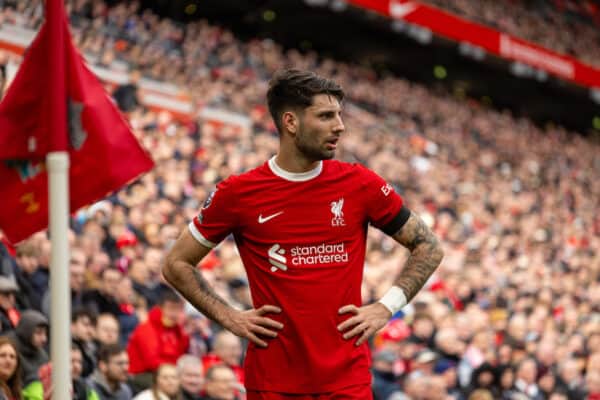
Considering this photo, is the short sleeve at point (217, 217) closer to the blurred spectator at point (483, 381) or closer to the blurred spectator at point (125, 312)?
the blurred spectator at point (125, 312)

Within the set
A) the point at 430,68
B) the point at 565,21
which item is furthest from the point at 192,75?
the point at 565,21

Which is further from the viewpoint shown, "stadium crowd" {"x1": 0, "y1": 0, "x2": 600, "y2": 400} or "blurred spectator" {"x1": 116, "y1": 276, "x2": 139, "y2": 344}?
"blurred spectator" {"x1": 116, "y1": 276, "x2": 139, "y2": 344}

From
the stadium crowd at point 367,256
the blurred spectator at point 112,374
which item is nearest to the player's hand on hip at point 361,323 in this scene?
the stadium crowd at point 367,256

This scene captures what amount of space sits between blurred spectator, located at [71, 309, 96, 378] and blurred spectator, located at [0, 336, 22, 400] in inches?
41.3

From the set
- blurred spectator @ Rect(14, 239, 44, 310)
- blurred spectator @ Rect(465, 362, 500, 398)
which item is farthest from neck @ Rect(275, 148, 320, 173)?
blurred spectator @ Rect(465, 362, 500, 398)

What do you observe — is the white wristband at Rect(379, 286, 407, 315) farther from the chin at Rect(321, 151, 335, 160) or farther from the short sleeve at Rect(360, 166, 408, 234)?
the chin at Rect(321, 151, 335, 160)

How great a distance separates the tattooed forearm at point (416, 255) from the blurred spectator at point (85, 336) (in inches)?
118

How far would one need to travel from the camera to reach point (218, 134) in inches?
587

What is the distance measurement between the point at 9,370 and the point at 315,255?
7.07ft

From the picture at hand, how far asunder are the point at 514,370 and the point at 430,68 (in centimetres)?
2068

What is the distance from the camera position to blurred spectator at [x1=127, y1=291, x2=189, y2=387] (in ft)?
21.6

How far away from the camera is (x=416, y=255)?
377 centimetres

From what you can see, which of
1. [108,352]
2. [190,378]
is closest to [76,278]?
[108,352]

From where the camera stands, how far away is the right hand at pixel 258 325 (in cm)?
355
